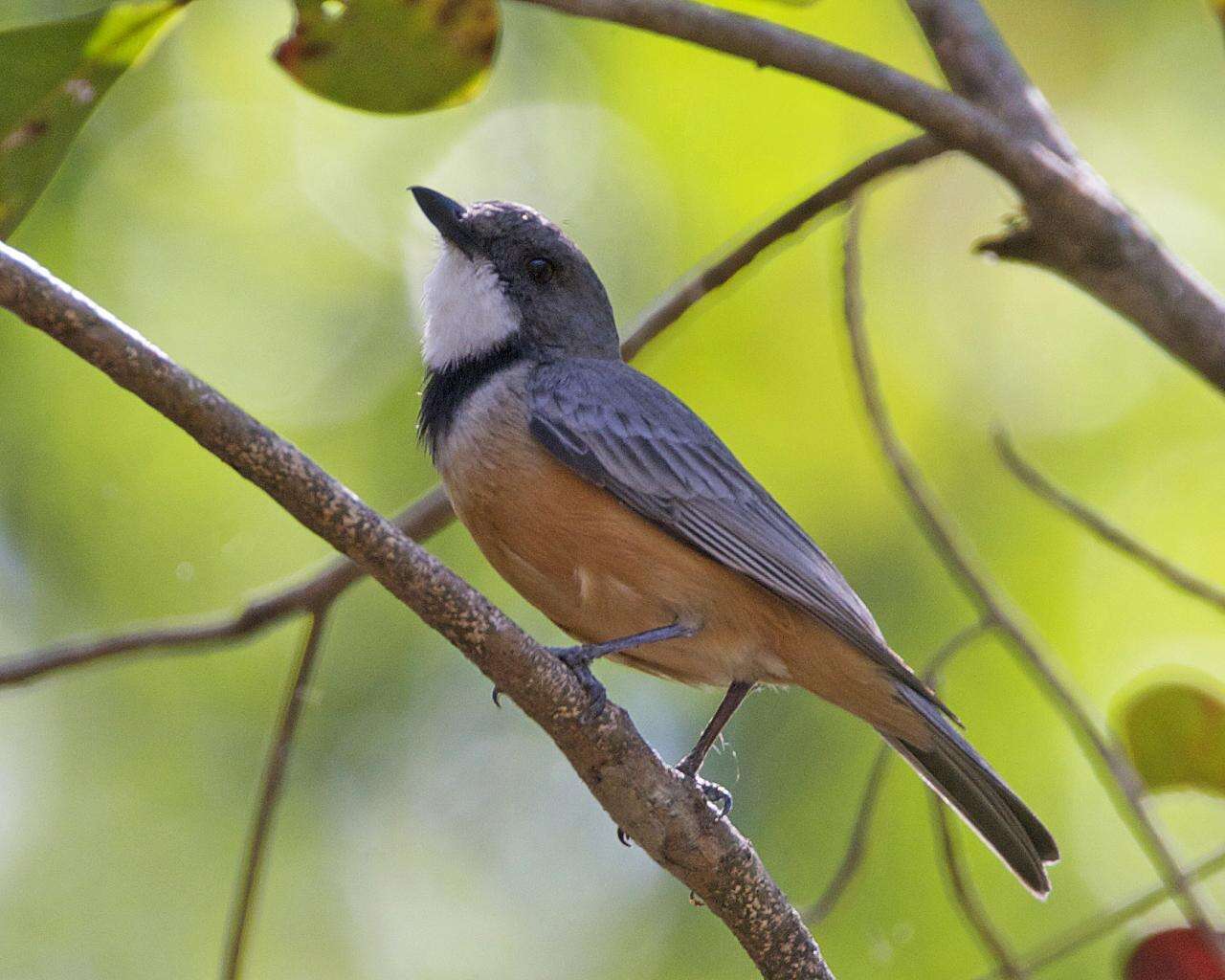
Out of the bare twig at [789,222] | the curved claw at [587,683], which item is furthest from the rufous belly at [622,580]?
the bare twig at [789,222]

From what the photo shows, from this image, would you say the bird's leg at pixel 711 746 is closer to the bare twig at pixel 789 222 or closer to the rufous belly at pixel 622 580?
the rufous belly at pixel 622 580

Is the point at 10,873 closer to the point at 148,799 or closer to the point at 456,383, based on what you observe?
the point at 148,799

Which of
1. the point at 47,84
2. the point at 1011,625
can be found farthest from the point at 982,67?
the point at 47,84

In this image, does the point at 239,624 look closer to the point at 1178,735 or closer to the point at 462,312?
the point at 462,312

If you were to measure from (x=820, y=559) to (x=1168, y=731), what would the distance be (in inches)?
44.9

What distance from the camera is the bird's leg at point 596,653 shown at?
10.6 feet

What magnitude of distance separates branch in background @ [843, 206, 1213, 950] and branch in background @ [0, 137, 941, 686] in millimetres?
385

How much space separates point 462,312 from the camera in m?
5.14

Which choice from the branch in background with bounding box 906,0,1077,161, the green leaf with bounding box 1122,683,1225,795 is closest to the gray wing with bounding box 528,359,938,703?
the green leaf with bounding box 1122,683,1225,795

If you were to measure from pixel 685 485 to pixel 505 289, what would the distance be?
3.55ft

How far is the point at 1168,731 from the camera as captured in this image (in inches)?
163

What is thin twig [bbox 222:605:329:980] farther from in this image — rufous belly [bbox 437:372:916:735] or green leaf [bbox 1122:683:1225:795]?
green leaf [bbox 1122:683:1225:795]

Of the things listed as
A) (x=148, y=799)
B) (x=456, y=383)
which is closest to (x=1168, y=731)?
(x=456, y=383)

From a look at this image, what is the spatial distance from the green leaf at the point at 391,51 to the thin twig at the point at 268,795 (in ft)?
5.03
